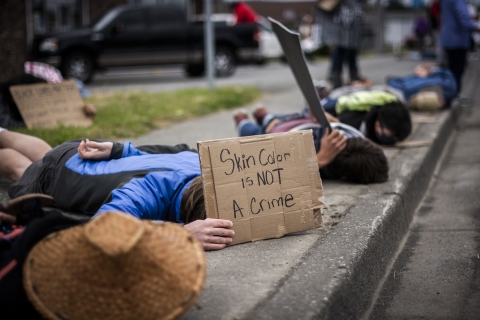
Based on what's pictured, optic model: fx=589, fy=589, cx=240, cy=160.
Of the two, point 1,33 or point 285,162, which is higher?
point 1,33

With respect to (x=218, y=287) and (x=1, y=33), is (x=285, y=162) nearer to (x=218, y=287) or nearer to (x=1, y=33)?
(x=218, y=287)

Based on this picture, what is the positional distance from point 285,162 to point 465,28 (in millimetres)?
5850

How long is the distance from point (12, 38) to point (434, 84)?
7.74 meters

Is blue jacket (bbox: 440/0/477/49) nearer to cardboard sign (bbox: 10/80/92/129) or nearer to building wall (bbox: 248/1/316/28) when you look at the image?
cardboard sign (bbox: 10/80/92/129)

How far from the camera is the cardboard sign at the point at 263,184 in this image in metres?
2.52

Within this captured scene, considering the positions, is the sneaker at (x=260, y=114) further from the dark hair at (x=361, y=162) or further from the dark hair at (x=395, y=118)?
the dark hair at (x=361, y=162)

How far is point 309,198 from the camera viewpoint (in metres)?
2.72

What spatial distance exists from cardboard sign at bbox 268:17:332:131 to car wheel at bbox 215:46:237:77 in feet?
35.3

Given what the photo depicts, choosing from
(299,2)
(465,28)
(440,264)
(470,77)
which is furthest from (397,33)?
(299,2)

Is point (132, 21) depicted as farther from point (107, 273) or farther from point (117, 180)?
point (107, 273)

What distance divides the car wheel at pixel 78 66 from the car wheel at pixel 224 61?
3.07 meters

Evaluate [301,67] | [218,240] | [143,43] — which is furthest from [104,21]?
[218,240]

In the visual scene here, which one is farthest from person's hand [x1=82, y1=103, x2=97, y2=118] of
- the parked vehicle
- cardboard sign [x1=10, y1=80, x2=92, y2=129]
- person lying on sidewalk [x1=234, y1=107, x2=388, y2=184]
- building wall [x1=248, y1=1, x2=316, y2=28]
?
building wall [x1=248, y1=1, x2=316, y2=28]

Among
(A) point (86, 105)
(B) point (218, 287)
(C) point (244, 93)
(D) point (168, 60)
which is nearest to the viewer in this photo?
(B) point (218, 287)
